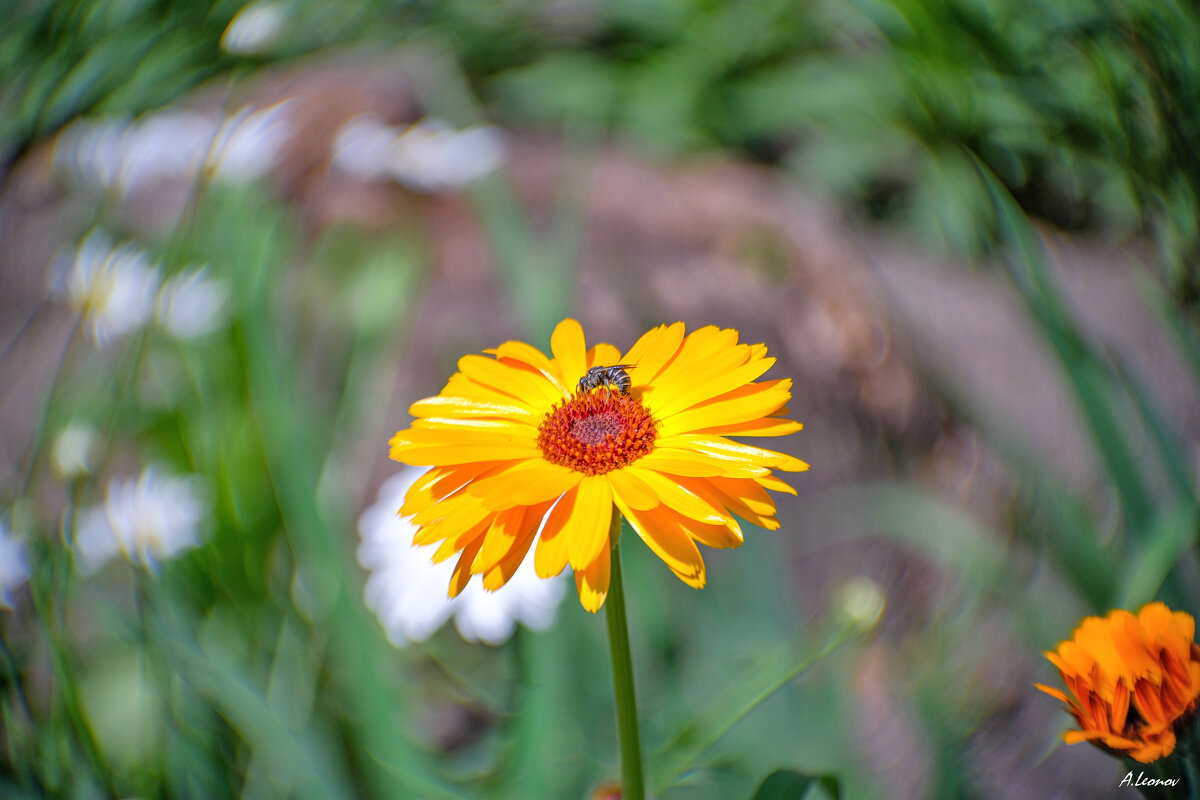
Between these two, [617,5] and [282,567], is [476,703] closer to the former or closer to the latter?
[282,567]

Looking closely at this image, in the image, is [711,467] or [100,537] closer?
[711,467]

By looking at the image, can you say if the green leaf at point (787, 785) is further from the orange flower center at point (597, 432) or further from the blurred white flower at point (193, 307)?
the blurred white flower at point (193, 307)

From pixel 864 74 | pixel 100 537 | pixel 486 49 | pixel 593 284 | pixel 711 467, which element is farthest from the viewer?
pixel 486 49

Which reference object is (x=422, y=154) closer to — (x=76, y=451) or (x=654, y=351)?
(x=76, y=451)

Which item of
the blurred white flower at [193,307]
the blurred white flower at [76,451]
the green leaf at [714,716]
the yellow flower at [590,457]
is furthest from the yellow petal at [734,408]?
the blurred white flower at [193,307]

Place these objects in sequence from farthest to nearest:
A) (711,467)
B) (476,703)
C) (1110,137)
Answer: (1110,137), (476,703), (711,467)

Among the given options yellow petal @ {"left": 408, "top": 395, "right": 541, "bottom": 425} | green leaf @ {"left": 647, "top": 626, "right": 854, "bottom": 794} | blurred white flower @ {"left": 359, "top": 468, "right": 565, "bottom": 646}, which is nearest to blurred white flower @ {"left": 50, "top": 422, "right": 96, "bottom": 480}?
blurred white flower @ {"left": 359, "top": 468, "right": 565, "bottom": 646}

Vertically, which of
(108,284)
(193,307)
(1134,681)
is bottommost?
(1134,681)

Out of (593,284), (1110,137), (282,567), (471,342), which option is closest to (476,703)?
(282,567)

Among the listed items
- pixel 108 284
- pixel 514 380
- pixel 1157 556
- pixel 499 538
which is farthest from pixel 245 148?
pixel 1157 556
